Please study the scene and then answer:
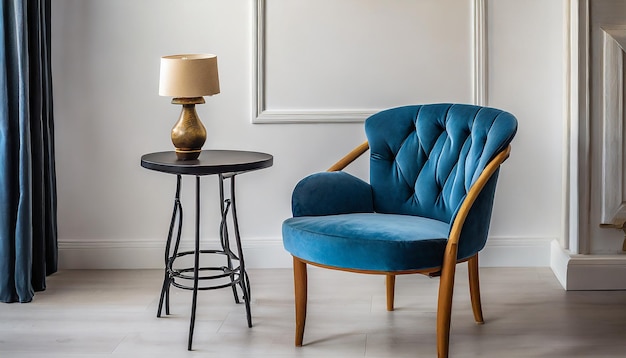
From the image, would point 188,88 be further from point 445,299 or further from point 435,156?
point 445,299

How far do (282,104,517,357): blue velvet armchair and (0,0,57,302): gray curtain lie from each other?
1.14m

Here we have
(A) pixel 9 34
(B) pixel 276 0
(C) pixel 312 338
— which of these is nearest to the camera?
(C) pixel 312 338

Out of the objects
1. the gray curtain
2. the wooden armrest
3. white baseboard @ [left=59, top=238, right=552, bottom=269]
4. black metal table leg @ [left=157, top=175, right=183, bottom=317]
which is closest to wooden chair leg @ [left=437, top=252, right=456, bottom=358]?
the wooden armrest

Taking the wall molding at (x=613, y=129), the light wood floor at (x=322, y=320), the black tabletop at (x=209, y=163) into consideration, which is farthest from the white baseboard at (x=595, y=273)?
the black tabletop at (x=209, y=163)

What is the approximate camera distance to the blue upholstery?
2.41 m

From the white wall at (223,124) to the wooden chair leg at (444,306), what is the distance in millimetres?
1259

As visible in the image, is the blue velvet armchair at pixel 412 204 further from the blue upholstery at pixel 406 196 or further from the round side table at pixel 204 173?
the round side table at pixel 204 173

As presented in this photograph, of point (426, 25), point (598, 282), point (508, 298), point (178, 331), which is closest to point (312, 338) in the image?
point (178, 331)

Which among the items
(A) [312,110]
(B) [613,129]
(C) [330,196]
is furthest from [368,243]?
(B) [613,129]

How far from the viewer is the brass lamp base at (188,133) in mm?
2809

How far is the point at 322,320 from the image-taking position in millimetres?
2900

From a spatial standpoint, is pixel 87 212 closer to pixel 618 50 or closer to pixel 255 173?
pixel 255 173

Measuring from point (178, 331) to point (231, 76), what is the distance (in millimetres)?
1273

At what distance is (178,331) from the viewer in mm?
2793
